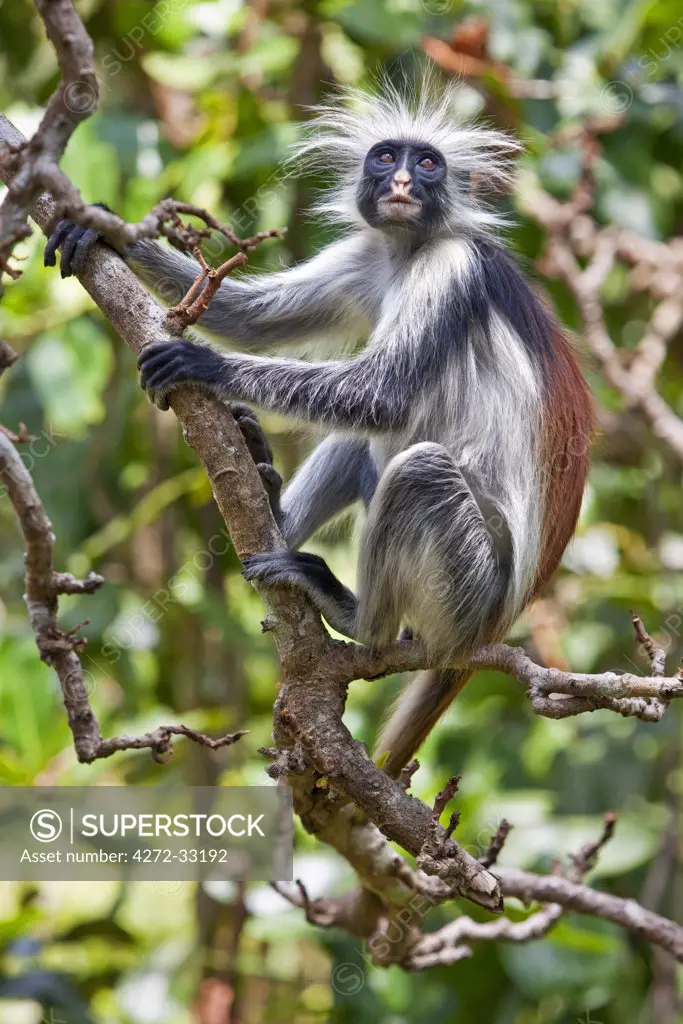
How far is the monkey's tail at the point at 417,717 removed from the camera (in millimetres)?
4762

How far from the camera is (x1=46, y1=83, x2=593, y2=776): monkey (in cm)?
466

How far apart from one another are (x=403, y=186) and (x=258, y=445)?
1.60 meters

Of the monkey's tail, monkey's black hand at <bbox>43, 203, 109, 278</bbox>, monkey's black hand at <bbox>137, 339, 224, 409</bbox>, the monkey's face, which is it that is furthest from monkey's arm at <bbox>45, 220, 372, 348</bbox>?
the monkey's tail

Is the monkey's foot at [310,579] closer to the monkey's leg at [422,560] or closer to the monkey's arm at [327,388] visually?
the monkey's leg at [422,560]

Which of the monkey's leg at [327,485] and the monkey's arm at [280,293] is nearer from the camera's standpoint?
the monkey's arm at [280,293]

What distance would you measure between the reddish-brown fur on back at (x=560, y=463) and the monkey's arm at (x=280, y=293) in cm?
108

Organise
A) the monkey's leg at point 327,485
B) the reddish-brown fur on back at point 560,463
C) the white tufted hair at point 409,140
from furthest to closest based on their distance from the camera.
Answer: the white tufted hair at point 409,140 < the monkey's leg at point 327,485 < the reddish-brown fur on back at point 560,463

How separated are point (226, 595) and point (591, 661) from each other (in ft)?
7.77

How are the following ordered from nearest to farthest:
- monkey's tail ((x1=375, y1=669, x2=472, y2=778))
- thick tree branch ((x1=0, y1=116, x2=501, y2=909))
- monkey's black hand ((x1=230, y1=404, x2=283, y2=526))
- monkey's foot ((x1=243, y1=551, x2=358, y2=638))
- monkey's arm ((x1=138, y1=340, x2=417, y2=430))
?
thick tree branch ((x1=0, y1=116, x2=501, y2=909)) < monkey's foot ((x1=243, y1=551, x2=358, y2=638)) < monkey's black hand ((x1=230, y1=404, x2=283, y2=526)) < monkey's arm ((x1=138, y1=340, x2=417, y2=430)) < monkey's tail ((x1=375, y1=669, x2=472, y2=778))

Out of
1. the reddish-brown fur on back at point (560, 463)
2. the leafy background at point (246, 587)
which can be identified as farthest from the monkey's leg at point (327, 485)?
the leafy background at point (246, 587)

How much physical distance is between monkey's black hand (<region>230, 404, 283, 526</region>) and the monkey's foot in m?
0.24

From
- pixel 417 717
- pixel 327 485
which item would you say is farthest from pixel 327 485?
pixel 417 717

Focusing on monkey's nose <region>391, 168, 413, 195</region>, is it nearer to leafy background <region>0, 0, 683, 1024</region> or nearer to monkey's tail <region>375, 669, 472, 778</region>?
leafy background <region>0, 0, 683, 1024</region>

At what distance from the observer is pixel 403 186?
541cm
